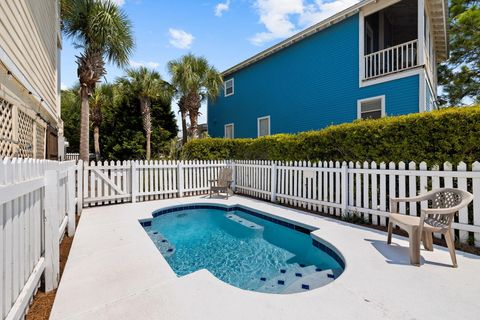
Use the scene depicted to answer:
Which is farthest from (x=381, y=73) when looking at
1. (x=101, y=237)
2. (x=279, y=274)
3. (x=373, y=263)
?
(x=101, y=237)

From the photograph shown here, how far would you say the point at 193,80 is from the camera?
1426 centimetres

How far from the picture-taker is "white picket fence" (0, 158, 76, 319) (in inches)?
63.0

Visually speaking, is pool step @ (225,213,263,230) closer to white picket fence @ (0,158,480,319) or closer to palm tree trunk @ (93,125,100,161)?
white picket fence @ (0,158,480,319)

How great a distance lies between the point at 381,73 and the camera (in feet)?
29.5

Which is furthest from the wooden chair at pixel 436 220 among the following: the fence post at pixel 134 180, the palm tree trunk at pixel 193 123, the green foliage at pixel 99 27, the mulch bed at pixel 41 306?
the palm tree trunk at pixel 193 123

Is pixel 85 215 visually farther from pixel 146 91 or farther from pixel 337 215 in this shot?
pixel 146 91

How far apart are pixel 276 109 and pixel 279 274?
10.5m

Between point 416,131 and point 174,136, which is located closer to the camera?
point 416,131

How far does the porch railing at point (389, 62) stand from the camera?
8.37 m

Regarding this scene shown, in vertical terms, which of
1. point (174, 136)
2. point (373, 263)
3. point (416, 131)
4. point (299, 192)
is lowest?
point (373, 263)

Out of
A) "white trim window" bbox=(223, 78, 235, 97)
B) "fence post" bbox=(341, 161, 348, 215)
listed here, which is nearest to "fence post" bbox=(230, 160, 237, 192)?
"fence post" bbox=(341, 161, 348, 215)

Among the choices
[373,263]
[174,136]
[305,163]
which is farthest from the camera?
[174,136]

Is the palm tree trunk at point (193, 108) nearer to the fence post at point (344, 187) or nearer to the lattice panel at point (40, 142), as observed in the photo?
the lattice panel at point (40, 142)

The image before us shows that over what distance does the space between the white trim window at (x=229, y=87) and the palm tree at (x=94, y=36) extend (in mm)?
6732
